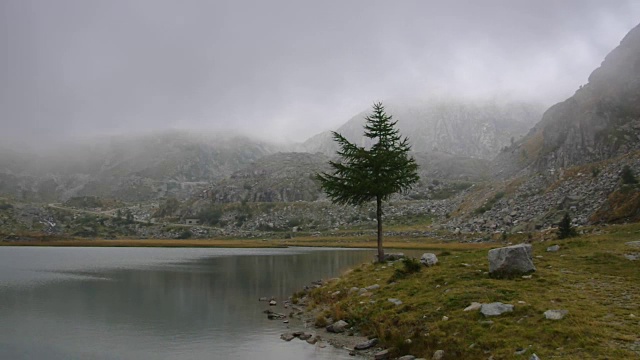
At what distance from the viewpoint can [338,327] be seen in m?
31.7

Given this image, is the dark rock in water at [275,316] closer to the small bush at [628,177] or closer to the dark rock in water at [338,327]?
the dark rock in water at [338,327]

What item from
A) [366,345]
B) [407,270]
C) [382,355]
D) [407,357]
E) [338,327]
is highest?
[407,270]

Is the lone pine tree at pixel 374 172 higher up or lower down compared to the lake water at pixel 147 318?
higher up

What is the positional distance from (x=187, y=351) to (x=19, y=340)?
1273 centimetres

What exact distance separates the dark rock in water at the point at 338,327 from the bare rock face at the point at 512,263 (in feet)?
35.4

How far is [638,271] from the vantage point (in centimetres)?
3067

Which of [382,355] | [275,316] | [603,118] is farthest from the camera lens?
[603,118]

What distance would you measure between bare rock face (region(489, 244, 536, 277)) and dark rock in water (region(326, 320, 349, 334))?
10.8 m

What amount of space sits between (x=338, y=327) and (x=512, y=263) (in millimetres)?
12651

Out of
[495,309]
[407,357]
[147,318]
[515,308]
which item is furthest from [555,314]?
[147,318]

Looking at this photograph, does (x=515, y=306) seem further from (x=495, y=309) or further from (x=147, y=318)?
(x=147, y=318)

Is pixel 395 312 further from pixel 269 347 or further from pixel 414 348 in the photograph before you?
pixel 269 347

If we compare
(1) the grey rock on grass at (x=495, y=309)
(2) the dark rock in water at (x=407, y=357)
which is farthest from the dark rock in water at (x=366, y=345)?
(1) the grey rock on grass at (x=495, y=309)

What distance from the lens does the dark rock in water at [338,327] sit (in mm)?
31594
